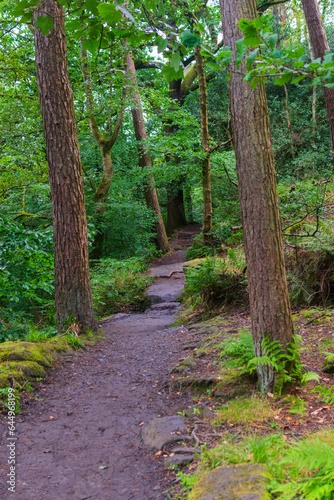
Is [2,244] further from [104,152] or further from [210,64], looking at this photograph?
[104,152]

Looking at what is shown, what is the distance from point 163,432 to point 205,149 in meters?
8.90

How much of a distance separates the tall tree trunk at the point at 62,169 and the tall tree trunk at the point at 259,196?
3.68 m

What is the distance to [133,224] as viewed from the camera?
15.0 m

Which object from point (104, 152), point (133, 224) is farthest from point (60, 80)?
point (133, 224)

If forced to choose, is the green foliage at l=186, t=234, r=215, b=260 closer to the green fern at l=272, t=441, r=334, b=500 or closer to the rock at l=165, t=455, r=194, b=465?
the rock at l=165, t=455, r=194, b=465

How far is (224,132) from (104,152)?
846 cm

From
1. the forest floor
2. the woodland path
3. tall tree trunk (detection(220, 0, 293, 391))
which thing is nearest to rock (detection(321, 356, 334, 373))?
the forest floor

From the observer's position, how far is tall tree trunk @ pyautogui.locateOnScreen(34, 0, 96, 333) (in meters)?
6.22

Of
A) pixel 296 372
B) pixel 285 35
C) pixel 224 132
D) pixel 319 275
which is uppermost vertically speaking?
pixel 285 35

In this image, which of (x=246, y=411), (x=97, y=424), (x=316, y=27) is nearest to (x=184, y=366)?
(x=97, y=424)

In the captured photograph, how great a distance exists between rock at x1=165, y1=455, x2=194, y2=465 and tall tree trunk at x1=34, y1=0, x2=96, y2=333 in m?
3.97

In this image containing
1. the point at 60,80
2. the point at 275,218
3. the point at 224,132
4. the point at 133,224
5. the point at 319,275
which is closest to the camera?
the point at 275,218

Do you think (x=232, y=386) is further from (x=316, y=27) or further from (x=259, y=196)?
(x=316, y=27)

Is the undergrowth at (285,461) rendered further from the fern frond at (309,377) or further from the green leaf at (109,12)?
the green leaf at (109,12)
